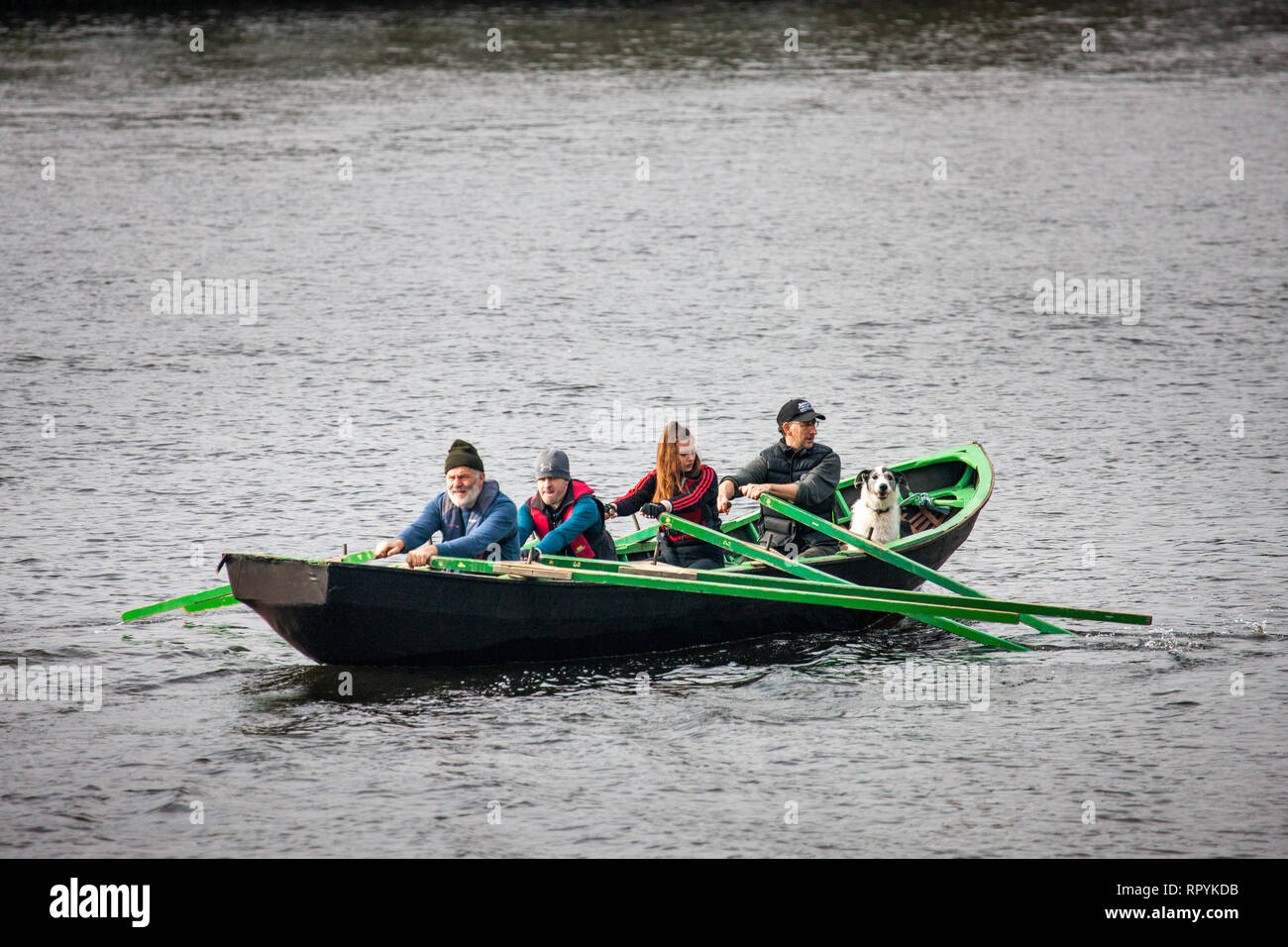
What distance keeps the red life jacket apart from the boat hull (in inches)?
19.5

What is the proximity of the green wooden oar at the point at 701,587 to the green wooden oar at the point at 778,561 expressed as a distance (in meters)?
0.06

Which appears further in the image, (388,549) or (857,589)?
(857,589)

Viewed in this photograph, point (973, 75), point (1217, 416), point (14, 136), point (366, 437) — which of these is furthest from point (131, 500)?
point (973, 75)

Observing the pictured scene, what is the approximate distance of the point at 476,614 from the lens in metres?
11.8

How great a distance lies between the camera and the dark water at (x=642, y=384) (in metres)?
10.6

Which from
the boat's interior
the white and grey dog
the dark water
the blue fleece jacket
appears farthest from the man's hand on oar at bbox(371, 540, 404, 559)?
the white and grey dog

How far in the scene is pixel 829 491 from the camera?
13102 mm

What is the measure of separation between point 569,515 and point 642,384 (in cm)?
963

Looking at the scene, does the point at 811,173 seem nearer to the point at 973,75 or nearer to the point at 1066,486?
the point at 973,75

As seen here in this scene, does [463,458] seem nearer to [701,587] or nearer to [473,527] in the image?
[473,527]

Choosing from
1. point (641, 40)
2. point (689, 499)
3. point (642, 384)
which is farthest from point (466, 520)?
point (641, 40)

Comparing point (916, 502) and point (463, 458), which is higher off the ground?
point (463, 458)

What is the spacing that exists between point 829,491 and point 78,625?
624cm

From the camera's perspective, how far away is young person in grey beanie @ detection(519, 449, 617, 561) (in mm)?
12109
